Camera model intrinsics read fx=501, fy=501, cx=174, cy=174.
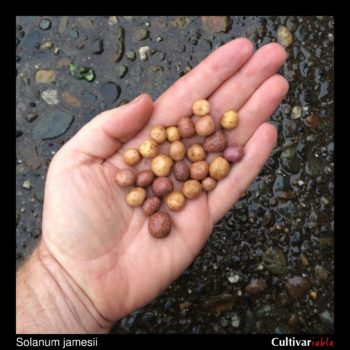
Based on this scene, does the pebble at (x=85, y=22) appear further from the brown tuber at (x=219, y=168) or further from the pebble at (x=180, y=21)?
the brown tuber at (x=219, y=168)

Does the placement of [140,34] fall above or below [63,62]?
above

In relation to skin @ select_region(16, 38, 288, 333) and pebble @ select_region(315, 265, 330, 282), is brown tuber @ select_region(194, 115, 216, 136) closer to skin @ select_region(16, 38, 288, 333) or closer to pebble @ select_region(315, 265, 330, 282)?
skin @ select_region(16, 38, 288, 333)

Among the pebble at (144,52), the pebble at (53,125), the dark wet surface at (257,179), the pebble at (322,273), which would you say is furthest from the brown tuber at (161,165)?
the pebble at (322,273)

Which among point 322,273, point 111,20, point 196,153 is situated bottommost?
point 322,273

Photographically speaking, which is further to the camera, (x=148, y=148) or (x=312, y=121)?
(x=312, y=121)

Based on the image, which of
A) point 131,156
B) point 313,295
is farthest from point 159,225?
point 313,295

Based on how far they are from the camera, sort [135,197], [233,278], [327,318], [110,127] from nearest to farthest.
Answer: [110,127], [135,197], [327,318], [233,278]

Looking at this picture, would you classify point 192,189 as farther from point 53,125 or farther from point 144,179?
point 53,125

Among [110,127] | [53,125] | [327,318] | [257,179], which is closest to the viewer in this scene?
[110,127]
